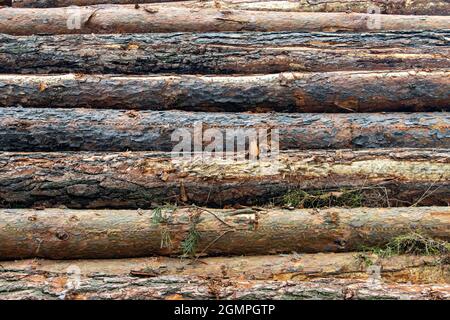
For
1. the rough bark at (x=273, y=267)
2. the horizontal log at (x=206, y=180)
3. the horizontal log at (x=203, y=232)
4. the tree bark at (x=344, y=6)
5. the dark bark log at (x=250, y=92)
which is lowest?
Answer: the rough bark at (x=273, y=267)

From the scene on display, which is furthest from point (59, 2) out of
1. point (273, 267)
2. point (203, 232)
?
point (273, 267)

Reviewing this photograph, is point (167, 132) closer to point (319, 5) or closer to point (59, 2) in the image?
point (319, 5)

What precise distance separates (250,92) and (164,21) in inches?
62.8

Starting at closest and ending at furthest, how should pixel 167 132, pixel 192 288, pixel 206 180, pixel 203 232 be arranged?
1. pixel 192 288
2. pixel 203 232
3. pixel 206 180
4. pixel 167 132

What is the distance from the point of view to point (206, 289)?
11.0ft

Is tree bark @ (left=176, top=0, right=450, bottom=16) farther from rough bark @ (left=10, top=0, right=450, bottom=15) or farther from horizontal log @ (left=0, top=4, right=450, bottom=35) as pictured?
horizontal log @ (left=0, top=4, right=450, bottom=35)

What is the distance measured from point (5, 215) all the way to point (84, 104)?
1331 millimetres

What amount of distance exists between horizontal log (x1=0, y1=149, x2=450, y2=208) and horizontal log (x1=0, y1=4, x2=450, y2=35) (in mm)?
2146

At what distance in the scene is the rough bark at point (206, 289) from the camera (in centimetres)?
332

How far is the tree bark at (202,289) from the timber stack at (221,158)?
0.04 feet

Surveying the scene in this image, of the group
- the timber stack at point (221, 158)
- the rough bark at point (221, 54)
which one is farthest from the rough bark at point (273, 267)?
the rough bark at point (221, 54)

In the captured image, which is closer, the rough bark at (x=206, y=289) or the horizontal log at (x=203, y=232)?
the rough bark at (x=206, y=289)

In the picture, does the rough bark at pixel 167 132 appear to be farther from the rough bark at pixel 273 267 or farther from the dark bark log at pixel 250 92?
the rough bark at pixel 273 267
